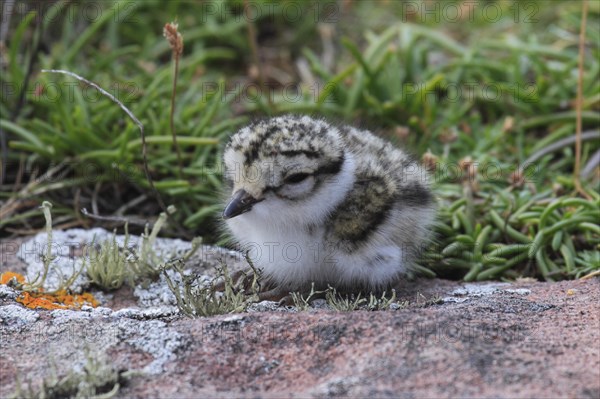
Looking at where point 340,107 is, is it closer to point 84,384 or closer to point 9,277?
point 9,277

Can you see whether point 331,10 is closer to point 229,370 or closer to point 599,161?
point 599,161

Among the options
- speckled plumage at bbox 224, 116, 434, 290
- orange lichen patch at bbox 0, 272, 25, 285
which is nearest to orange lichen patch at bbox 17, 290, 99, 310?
orange lichen patch at bbox 0, 272, 25, 285

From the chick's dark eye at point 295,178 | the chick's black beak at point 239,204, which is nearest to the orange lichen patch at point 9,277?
the chick's black beak at point 239,204

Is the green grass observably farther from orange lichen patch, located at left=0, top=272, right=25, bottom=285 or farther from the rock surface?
the rock surface

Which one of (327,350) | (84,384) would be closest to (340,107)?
(327,350)

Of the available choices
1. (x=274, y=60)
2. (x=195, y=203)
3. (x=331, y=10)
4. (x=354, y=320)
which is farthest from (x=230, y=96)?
(x=354, y=320)
